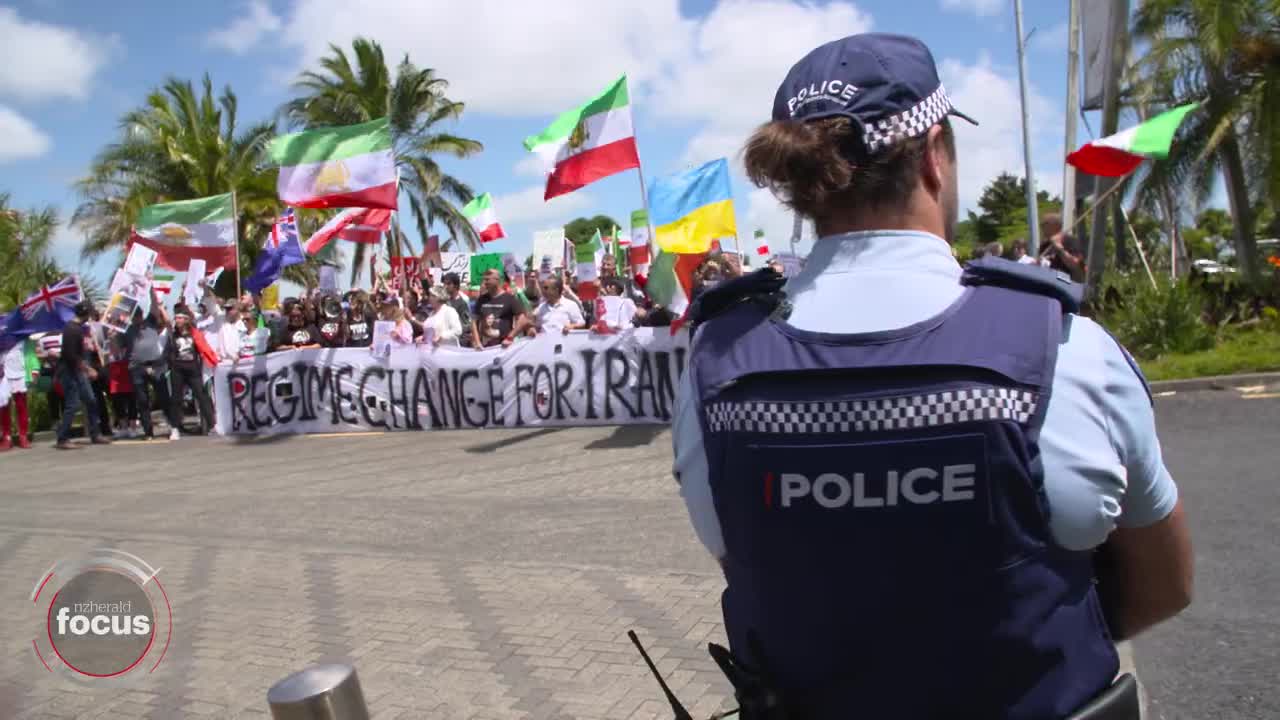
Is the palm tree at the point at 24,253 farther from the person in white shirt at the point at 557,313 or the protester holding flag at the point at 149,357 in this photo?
the person in white shirt at the point at 557,313

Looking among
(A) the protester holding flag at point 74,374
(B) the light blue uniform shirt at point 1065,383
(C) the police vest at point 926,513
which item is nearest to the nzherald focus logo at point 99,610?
(B) the light blue uniform shirt at point 1065,383

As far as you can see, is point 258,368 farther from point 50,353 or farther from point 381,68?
point 381,68

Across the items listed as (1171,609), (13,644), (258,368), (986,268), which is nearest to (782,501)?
(986,268)

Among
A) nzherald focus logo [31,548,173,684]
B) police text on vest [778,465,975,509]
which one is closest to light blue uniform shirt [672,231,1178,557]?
police text on vest [778,465,975,509]

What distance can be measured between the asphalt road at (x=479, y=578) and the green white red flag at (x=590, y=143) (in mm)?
3426

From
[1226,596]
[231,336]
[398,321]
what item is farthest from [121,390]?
[1226,596]

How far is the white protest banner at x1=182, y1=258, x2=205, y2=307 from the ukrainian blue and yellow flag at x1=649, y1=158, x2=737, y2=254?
350 inches

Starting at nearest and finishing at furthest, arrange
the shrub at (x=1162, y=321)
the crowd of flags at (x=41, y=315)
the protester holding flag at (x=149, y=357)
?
1. the shrub at (x=1162, y=321)
2. the protester holding flag at (x=149, y=357)
3. the crowd of flags at (x=41, y=315)

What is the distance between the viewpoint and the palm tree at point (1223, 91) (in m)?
17.3

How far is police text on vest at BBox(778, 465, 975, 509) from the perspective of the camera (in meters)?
1.28

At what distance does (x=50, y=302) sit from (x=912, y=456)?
16499 mm

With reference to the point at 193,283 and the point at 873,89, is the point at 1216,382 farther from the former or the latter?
the point at 193,283

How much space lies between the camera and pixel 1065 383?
1308 millimetres

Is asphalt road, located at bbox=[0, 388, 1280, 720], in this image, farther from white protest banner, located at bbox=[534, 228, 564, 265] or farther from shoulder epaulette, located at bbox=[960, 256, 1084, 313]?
white protest banner, located at bbox=[534, 228, 564, 265]
